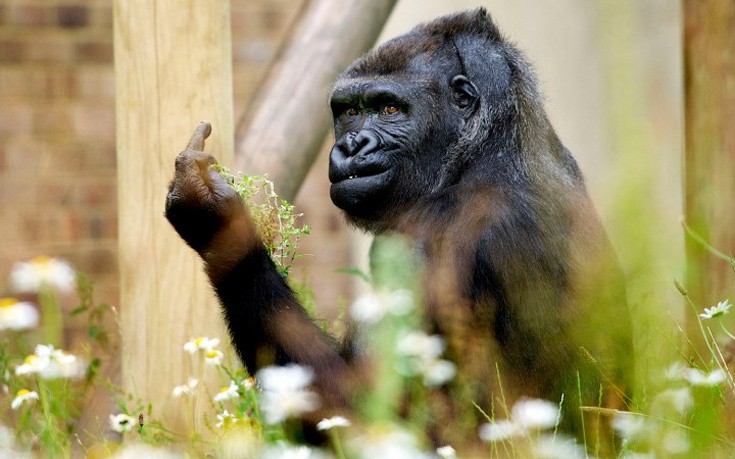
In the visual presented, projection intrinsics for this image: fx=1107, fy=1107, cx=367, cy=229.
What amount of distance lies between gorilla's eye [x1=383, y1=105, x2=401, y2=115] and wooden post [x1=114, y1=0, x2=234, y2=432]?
22.7 inches

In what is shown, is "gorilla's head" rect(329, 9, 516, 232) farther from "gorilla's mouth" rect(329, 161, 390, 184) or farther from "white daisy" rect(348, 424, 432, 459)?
"white daisy" rect(348, 424, 432, 459)

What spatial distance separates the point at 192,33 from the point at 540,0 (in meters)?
4.31

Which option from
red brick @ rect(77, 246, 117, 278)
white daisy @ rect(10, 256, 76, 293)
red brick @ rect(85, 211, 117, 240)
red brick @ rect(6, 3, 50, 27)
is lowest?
red brick @ rect(77, 246, 117, 278)

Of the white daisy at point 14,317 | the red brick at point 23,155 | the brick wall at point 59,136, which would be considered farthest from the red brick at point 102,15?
the white daisy at point 14,317

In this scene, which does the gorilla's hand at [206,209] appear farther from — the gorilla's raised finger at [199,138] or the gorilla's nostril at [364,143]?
the gorilla's nostril at [364,143]

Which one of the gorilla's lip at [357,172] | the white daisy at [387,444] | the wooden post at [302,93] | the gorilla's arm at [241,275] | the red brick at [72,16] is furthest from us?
the red brick at [72,16]

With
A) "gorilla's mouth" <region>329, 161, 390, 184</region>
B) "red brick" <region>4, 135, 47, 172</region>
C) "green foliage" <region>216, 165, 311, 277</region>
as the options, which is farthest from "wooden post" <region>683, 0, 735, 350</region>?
"red brick" <region>4, 135, 47, 172</region>

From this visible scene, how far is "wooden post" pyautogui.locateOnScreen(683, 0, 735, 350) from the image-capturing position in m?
A: 4.05

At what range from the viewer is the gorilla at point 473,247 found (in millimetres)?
2986

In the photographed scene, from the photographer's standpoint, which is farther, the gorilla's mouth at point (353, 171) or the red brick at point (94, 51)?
the red brick at point (94, 51)

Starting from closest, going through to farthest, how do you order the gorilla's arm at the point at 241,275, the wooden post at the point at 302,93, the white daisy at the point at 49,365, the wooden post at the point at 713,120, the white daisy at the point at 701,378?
the white daisy at the point at 701,378 < the white daisy at the point at 49,365 < the gorilla's arm at the point at 241,275 < the wooden post at the point at 302,93 < the wooden post at the point at 713,120

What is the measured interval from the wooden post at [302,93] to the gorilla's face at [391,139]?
0.15 metres

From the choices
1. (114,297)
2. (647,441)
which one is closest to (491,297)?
(647,441)

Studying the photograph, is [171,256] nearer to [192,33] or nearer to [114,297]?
[192,33]
